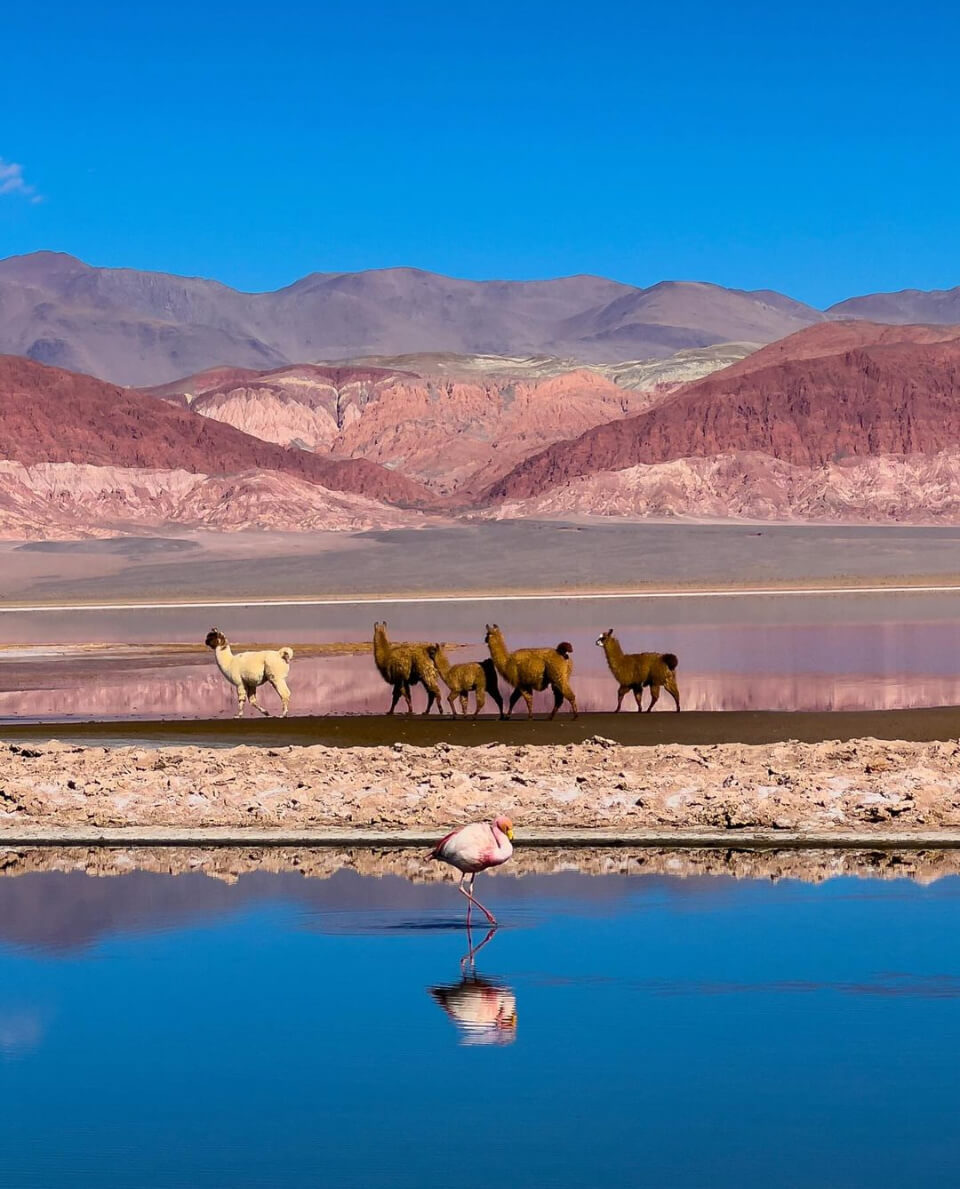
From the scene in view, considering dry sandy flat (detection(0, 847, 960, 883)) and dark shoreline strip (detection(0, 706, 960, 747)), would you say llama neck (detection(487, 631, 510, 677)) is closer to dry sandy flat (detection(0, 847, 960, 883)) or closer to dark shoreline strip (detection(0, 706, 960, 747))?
dark shoreline strip (detection(0, 706, 960, 747))

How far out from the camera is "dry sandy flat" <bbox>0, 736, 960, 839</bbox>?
1439 centimetres

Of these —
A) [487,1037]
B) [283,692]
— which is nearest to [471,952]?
[487,1037]

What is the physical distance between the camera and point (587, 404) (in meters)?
182

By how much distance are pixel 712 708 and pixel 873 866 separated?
38.0ft

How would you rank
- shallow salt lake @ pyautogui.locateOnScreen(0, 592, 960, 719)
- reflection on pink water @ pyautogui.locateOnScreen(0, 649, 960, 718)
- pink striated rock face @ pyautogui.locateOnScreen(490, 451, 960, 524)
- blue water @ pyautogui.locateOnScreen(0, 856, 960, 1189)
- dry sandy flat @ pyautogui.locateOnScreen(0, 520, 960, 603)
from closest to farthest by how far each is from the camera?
blue water @ pyautogui.locateOnScreen(0, 856, 960, 1189) < reflection on pink water @ pyautogui.locateOnScreen(0, 649, 960, 718) < shallow salt lake @ pyautogui.locateOnScreen(0, 592, 960, 719) < dry sandy flat @ pyautogui.locateOnScreen(0, 520, 960, 603) < pink striated rock face @ pyautogui.locateOnScreen(490, 451, 960, 524)

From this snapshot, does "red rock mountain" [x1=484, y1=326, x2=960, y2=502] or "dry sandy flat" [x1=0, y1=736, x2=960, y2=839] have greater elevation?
"red rock mountain" [x1=484, y1=326, x2=960, y2=502]

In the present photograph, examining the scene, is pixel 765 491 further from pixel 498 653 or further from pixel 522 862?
pixel 522 862

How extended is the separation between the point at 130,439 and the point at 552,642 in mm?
109217

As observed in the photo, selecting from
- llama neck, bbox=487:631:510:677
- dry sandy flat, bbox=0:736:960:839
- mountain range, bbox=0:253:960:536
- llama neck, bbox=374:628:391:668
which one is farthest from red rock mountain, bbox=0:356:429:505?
dry sandy flat, bbox=0:736:960:839

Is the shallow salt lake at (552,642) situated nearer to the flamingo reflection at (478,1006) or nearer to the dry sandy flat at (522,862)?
the dry sandy flat at (522,862)

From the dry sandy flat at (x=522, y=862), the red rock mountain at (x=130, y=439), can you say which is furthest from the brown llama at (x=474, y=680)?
the red rock mountain at (x=130, y=439)

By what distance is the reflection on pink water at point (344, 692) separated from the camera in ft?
81.5

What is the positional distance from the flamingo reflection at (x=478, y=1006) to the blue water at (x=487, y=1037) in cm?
2

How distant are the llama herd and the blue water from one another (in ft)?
32.0
